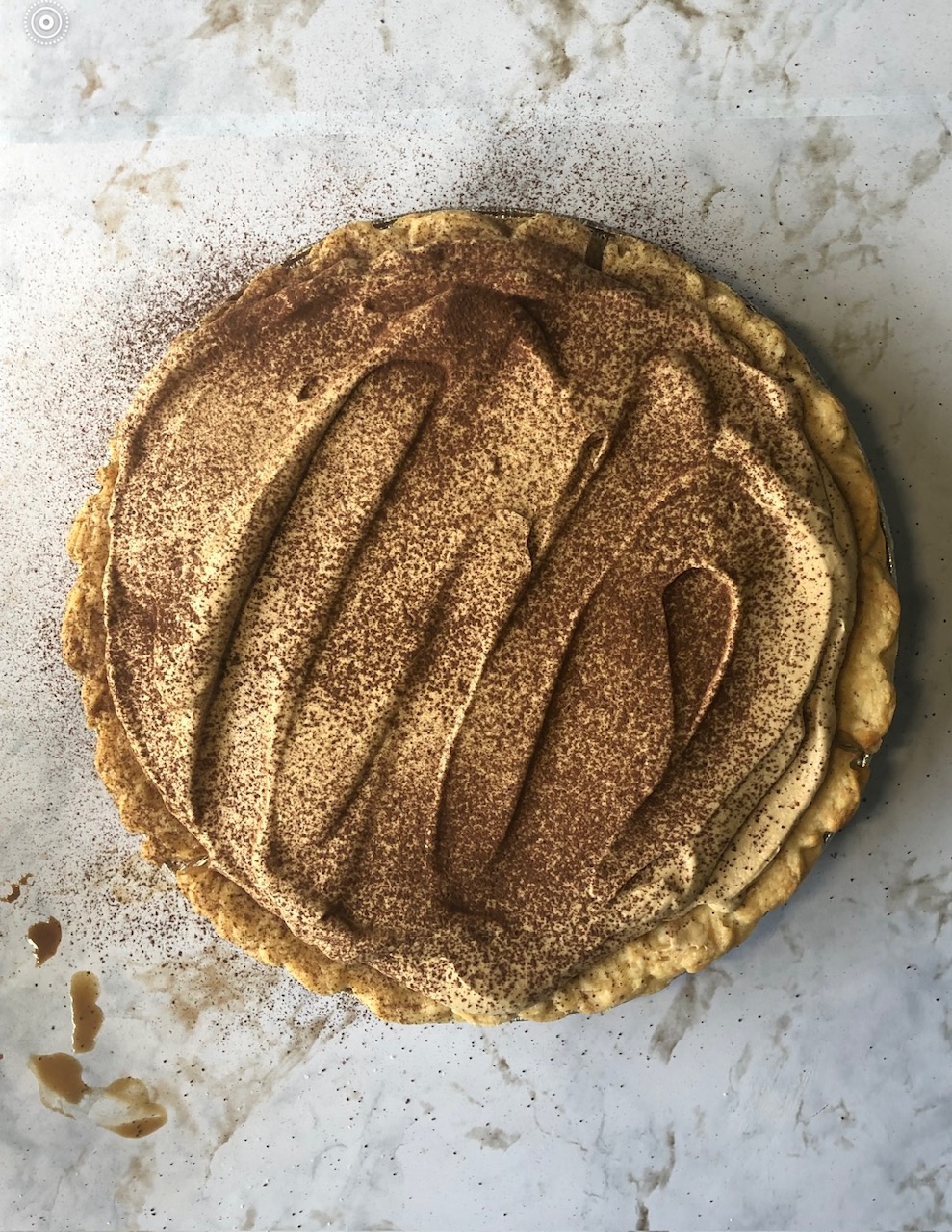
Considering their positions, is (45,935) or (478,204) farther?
(45,935)

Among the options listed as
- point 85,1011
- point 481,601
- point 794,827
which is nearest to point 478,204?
point 481,601

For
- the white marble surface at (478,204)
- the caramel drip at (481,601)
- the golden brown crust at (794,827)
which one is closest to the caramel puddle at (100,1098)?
the white marble surface at (478,204)

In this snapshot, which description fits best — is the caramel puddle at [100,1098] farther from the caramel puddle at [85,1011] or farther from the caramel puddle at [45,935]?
the caramel puddle at [45,935]

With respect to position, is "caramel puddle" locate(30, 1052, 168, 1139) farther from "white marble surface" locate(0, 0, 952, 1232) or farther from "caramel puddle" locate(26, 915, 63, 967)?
"caramel puddle" locate(26, 915, 63, 967)

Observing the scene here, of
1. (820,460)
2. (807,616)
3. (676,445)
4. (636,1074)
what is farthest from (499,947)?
(820,460)

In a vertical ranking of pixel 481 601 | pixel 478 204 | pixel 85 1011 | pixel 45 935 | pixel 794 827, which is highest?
pixel 478 204

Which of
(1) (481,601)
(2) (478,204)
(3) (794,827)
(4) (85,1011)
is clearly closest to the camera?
(1) (481,601)

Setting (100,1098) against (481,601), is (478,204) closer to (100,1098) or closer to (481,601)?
(481,601)

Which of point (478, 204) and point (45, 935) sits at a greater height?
point (478, 204)
